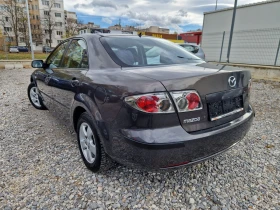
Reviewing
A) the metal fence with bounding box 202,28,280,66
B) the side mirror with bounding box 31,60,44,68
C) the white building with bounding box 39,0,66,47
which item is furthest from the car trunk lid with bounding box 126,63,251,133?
the white building with bounding box 39,0,66,47

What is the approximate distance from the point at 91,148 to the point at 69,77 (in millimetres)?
901

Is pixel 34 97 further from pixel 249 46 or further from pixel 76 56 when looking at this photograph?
pixel 249 46

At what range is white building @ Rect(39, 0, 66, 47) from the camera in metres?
47.3

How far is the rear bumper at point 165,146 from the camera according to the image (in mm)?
1469

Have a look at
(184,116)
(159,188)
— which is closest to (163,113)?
(184,116)

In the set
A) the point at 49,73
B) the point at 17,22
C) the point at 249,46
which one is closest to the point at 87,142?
the point at 49,73

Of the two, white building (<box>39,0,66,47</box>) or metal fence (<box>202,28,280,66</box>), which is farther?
white building (<box>39,0,66,47</box>)

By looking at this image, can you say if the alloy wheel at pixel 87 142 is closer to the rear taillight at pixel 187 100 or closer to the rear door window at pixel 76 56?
the rear door window at pixel 76 56

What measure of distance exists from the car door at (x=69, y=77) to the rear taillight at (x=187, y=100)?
1.11 meters

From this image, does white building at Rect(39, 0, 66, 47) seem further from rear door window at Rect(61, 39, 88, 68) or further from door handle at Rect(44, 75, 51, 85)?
rear door window at Rect(61, 39, 88, 68)

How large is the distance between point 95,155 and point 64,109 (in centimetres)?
94

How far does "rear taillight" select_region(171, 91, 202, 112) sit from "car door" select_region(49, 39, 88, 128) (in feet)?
3.65

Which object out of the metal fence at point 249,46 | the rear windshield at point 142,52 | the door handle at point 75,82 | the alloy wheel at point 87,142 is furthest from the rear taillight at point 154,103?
the metal fence at point 249,46

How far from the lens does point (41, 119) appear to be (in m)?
3.82
